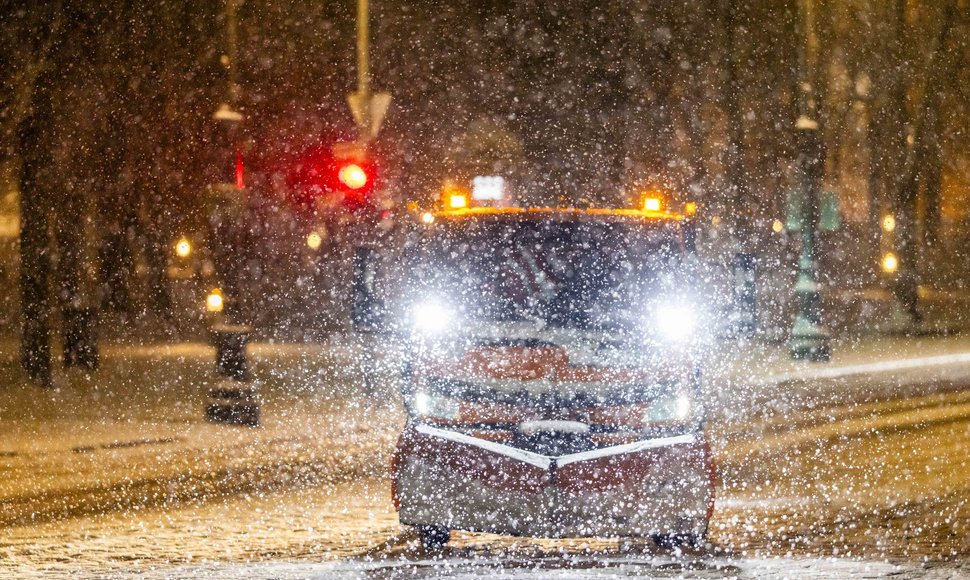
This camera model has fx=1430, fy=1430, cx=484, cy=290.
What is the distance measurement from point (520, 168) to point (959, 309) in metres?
A: 15.5

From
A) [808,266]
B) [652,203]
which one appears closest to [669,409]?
[652,203]

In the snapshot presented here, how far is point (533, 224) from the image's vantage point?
8.04m

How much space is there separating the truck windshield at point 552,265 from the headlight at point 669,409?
50 cm

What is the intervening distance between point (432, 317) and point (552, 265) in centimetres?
82

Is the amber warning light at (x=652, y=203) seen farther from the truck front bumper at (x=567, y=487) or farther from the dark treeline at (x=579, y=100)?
the dark treeline at (x=579, y=100)

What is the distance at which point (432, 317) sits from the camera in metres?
7.52


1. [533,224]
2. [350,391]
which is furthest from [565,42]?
[533,224]

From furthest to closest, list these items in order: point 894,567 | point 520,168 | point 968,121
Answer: point 968,121 < point 520,168 < point 894,567

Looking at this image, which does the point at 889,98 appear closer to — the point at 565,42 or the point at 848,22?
the point at 848,22

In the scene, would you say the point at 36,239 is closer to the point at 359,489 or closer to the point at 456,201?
the point at 359,489

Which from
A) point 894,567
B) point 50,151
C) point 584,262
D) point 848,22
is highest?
point 848,22

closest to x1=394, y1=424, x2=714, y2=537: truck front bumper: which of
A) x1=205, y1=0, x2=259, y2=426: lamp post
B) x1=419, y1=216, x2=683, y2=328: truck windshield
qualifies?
x1=419, y1=216, x2=683, y2=328: truck windshield

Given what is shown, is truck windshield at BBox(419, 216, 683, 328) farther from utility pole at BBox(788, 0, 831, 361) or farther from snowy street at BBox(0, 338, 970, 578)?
utility pole at BBox(788, 0, 831, 361)

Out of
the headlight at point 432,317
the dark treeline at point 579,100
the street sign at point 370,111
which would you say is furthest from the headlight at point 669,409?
the dark treeline at point 579,100
